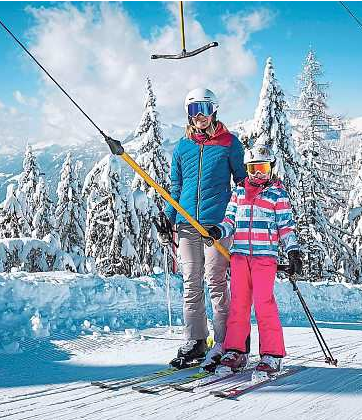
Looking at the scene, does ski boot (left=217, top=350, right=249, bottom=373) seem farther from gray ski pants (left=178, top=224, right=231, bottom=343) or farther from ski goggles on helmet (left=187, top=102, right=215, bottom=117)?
ski goggles on helmet (left=187, top=102, right=215, bottom=117)

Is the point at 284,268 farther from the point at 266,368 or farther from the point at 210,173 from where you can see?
the point at 210,173

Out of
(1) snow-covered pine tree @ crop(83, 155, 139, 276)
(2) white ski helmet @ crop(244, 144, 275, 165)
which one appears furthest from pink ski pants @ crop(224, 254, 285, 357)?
(1) snow-covered pine tree @ crop(83, 155, 139, 276)

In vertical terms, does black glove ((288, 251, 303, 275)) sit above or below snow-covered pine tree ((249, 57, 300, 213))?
below

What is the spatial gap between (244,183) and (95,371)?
82.5 inches

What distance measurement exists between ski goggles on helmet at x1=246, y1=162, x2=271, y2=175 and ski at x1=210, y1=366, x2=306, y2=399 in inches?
66.2

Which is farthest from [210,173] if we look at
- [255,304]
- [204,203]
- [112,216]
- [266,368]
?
[112,216]

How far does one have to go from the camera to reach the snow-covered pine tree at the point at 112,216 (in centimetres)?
2128

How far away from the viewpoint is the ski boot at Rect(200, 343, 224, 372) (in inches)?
170

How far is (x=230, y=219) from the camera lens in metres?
4.57

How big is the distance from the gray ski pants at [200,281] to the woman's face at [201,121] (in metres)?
0.90

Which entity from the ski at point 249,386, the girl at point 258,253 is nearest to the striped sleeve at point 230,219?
the girl at point 258,253

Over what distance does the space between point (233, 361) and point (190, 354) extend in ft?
1.50

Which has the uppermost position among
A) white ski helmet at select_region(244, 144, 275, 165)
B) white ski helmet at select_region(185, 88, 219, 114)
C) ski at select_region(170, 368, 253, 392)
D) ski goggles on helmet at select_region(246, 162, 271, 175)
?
white ski helmet at select_region(185, 88, 219, 114)

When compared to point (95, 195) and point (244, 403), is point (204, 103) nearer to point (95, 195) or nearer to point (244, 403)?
point (244, 403)
